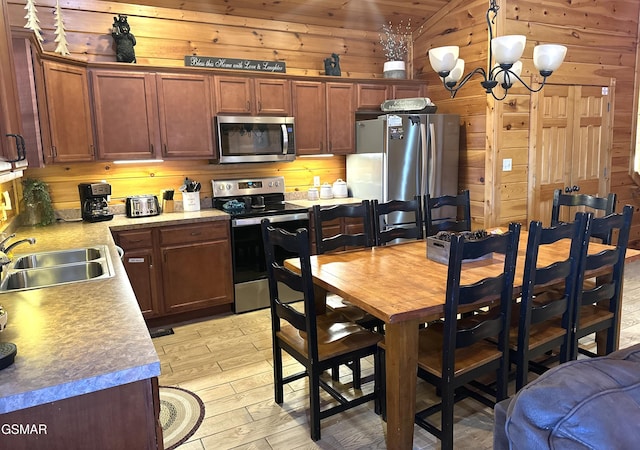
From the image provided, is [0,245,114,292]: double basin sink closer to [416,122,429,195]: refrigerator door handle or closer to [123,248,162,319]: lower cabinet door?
[123,248,162,319]: lower cabinet door

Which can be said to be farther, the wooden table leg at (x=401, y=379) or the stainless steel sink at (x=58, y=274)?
the stainless steel sink at (x=58, y=274)

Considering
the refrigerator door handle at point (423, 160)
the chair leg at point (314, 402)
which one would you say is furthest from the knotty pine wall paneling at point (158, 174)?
the chair leg at point (314, 402)

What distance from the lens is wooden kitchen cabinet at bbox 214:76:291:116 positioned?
13.2 ft

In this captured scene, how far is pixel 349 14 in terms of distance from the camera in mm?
4676

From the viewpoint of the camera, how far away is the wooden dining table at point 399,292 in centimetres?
196

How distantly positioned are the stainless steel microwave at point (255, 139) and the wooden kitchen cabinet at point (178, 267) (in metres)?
0.65

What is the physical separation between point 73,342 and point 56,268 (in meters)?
1.17

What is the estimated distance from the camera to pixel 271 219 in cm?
401

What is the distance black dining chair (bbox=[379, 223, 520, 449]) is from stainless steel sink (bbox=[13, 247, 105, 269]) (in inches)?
66.9

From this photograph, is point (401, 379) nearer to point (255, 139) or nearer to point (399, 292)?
point (399, 292)

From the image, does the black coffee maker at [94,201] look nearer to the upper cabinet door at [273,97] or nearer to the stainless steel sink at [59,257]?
the stainless steel sink at [59,257]

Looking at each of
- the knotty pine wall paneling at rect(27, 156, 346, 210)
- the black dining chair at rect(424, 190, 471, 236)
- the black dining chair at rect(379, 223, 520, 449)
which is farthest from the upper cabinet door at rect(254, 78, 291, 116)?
the black dining chair at rect(379, 223, 520, 449)

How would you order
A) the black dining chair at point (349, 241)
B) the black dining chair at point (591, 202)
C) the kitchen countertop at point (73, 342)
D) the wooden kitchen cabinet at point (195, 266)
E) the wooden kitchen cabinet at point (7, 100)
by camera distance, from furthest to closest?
the wooden kitchen cabinet at point (195, 266) < the black dining chair at point (591, 202) < the black dining chair at point (349, 241) < the wooden kitchen cabinet at point (7, 100) < the kitchen countertop at point (73, 342)

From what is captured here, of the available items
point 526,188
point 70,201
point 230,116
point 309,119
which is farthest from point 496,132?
point 70,201
